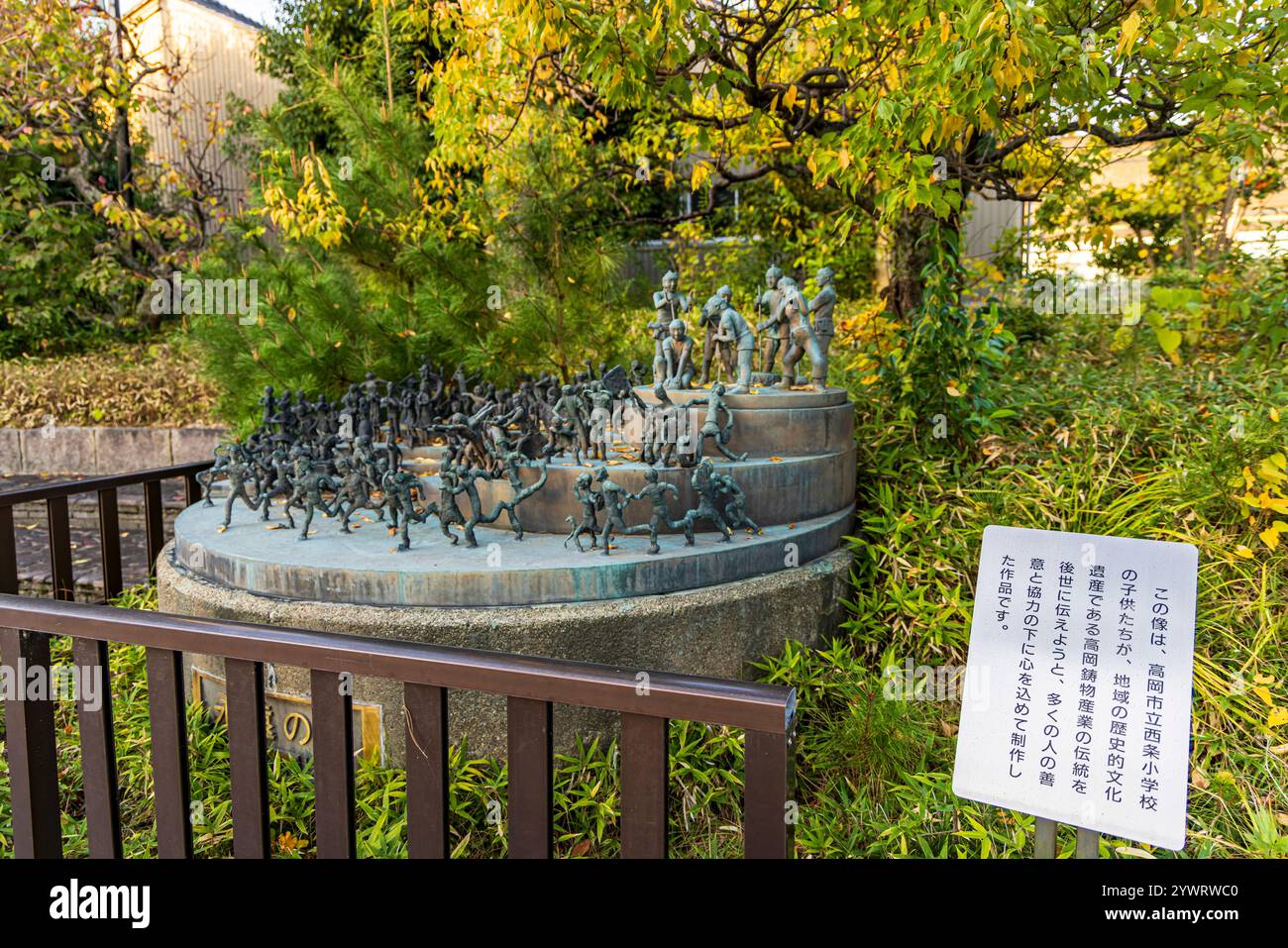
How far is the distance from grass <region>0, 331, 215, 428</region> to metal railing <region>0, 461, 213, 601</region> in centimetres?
383

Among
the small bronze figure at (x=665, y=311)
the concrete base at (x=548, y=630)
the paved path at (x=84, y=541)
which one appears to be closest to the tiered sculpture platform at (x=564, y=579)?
the concrete base at (x=548, y=630)

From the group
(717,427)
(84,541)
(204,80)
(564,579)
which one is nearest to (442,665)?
(564,579)

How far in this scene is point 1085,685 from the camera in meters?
2.00

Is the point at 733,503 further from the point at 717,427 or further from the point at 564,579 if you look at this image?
the point at 564,579

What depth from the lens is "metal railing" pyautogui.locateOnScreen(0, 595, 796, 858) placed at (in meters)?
1.59

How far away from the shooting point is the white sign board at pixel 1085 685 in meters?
1.90

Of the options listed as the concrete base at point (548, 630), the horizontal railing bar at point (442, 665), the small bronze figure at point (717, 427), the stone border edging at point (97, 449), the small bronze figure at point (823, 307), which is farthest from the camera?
the stone border edging at point (97, 449)

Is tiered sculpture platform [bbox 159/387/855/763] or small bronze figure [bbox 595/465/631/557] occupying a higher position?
small bronze figure [bbox 595/465/631/557]

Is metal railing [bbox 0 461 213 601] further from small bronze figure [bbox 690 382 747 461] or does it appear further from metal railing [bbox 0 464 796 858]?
small bronze figure [bbox 690 382 747 461]

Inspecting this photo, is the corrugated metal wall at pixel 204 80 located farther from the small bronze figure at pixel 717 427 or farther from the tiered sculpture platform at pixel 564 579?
the small bronze figure at pixel 717 427

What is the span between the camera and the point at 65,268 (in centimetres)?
1046

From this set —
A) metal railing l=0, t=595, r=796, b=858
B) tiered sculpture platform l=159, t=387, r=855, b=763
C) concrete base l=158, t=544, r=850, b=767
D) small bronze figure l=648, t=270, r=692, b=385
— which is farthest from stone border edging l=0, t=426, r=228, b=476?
metal railing l=0, t=595, r=796, b=858

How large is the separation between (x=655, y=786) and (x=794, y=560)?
2.51 m

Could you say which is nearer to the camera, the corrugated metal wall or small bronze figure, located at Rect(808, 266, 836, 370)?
small bronze figure, located at Rect(808, 266, 836, 370)
